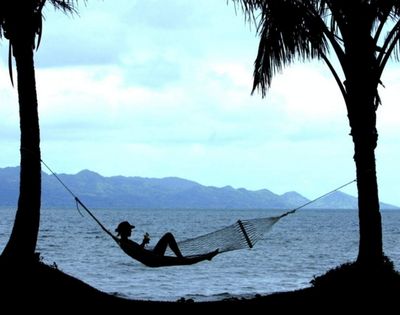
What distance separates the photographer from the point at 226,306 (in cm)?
1112

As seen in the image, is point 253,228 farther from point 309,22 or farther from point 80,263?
point 80,263

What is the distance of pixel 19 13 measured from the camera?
11.0 metres

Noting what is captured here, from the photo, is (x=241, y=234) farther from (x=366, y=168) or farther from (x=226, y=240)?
(x=366, y=168)

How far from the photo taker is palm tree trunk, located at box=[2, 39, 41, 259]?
1082cm

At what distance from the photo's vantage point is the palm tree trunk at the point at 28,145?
10820 mm

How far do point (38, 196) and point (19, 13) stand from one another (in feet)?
8.09

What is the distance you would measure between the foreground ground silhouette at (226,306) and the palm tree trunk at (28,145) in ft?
1.89

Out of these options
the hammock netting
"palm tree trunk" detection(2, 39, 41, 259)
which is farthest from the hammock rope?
"palm tree trunk" detection(2, 39, 41, 259)

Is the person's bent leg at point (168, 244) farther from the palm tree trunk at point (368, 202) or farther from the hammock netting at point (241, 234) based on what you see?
the palm tree trunk at point (368, 202)

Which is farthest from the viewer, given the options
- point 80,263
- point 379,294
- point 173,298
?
point 80,263

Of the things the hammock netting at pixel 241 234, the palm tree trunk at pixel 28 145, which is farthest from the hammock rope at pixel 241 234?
the palm tree trunk at pixel 28 145

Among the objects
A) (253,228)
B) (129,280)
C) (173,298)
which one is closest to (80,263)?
(129,280)

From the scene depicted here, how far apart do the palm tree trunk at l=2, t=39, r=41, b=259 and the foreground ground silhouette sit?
0.58 m

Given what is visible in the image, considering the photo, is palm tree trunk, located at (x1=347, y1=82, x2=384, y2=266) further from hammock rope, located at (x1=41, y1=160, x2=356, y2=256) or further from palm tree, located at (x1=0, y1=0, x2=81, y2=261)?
palm tree, located at (x1=0, y1=0, x2=81, y2=261)
